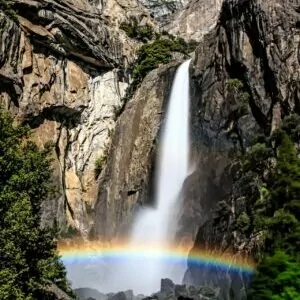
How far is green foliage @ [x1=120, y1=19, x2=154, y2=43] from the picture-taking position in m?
47.7

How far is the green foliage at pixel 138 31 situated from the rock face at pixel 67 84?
13.6 feet

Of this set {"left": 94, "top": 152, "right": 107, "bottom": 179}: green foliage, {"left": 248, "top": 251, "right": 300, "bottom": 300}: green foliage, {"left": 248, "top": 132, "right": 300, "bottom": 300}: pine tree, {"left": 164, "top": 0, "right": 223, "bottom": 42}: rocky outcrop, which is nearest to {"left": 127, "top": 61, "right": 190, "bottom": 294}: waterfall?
{"left": 94, "top": 152, "right": 107, "bottom": 179}: green foliage

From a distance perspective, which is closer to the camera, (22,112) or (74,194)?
(22,112)

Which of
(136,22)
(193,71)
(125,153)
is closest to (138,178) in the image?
(125,153)

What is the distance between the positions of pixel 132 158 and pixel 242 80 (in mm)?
10886

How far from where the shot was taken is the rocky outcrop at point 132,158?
35.8 metres

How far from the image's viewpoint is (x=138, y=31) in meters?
49.0

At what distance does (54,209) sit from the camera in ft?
114

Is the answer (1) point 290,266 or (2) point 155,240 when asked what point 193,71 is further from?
(1) point 290,266

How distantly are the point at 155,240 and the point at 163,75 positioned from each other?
14.0 metres

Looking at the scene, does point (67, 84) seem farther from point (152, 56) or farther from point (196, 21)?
point (196, 21)

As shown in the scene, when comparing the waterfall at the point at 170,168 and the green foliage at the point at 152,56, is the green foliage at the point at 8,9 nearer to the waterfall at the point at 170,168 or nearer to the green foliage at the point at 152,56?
the waterfall at the point at 170,168

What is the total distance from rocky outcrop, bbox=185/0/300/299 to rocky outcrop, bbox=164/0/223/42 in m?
28.4

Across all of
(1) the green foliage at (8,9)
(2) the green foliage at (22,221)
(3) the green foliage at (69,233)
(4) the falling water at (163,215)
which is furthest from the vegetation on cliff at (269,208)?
(1) the green foliage at (8,9)
